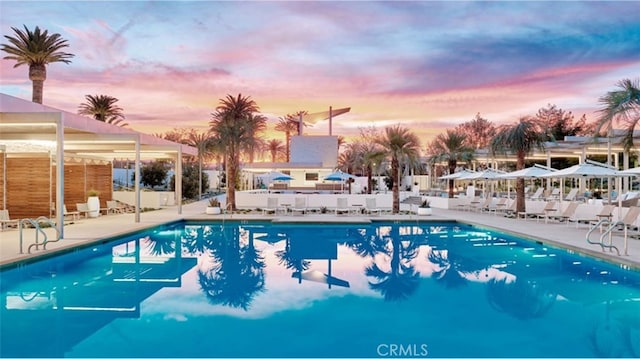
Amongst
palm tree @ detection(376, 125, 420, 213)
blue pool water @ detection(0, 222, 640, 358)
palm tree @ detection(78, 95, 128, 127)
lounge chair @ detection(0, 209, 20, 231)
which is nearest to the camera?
blue pool water @ detection(0, 222, 640, 358)

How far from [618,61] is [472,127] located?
29.4 metres

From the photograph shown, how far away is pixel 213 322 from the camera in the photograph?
21.5ft

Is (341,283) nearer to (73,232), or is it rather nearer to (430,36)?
(73,232)

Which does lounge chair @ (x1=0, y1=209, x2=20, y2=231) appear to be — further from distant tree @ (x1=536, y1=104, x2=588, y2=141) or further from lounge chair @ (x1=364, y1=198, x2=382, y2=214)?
distant tree @ (x1=536, y1=104, x2=588, y2=141)

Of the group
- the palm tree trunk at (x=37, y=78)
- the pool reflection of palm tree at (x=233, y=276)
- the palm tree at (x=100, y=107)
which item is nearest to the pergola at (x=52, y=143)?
the palm tree trunk at (x=37, y=78)

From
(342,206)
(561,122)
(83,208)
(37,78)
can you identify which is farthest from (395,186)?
(561,122)

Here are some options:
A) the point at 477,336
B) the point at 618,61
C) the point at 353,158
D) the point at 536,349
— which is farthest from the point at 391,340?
the point at 353,158

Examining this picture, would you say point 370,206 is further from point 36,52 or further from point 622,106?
point 36,52

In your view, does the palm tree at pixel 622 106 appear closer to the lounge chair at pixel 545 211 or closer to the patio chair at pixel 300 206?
the lounge chair at pixel 545 211

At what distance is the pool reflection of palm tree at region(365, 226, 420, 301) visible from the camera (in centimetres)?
838

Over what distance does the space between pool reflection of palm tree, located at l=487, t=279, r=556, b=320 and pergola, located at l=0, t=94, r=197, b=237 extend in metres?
10.7

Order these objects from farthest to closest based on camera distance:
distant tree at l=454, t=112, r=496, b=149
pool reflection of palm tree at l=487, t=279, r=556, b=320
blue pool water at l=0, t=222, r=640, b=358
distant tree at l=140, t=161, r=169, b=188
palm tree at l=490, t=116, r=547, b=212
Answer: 1. distant tree at l=454, t=112, r=496, b=149
2. distant tree at l=140, t=161, r=169, b=188
3. palm tree at l=490, t=116, r=547, b=212
4. pool reflection of palm tree at l=487, t=279, r=556, b=320
5. blue pool water at l=0, t=222, r=640, b=358

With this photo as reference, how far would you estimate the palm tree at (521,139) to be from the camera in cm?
1878

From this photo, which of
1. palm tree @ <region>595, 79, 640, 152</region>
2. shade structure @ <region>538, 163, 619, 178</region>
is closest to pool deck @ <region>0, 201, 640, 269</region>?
shade structure @ <region>538, 163, 619, 178</region>
